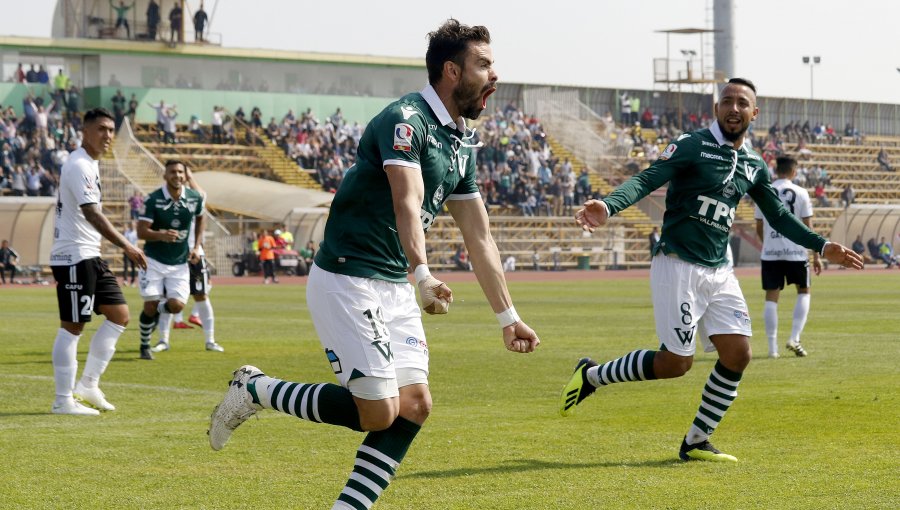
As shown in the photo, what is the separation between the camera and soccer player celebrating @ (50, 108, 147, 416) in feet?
36.4

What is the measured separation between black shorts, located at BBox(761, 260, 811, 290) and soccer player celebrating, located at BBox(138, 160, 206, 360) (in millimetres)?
7038

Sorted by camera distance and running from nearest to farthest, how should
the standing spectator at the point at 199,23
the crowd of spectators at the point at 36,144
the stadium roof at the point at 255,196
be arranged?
the crowd of spectators at the point at 36,144 < the stadium roof at the point at 255,196 < the standing spectator at the point at 199,23

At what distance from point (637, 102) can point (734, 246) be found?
54.7 ft

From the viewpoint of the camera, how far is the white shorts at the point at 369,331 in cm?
603

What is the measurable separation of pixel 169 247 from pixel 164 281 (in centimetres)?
44

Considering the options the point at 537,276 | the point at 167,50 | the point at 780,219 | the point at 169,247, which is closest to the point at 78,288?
the point at 780,219

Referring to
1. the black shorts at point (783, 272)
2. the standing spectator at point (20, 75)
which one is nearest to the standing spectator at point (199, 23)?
the standing spectator at point (20, 75)

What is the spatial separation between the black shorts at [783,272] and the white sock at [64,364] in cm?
888

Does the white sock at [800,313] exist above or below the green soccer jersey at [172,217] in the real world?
below

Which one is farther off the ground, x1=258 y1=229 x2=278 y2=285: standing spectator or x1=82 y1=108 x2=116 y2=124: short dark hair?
x1=82 y1=108 x2=116 y2=124: short dark hair

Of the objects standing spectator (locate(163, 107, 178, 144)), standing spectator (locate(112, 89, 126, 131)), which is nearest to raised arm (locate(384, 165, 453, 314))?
standing spectator (locate(112, 89, 126, 131))

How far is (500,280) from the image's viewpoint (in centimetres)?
626

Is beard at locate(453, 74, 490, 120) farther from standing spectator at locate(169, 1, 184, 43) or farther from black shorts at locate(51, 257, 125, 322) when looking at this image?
standing spectator at locate(169, 1, 184, 43)

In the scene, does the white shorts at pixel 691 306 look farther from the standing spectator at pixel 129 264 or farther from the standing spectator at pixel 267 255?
the standing spectator at pixel 129 264
